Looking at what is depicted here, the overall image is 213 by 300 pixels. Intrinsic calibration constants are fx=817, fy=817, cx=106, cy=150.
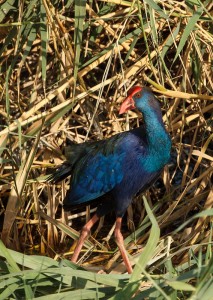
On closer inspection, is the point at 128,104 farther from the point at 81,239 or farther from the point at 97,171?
the point at 81,239

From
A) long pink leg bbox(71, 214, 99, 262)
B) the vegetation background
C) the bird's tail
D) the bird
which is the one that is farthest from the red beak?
long pink leg bbox(71, 214, 99, 262)

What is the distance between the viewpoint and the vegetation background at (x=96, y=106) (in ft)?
11.2

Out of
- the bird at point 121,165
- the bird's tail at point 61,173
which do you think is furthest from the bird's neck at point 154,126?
the bird's tail at point 61,173

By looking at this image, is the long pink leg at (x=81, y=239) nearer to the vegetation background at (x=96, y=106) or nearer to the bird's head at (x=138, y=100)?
the vegetation background at (x=96, y=106)

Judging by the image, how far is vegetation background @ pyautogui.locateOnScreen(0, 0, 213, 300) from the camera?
341 centimetres

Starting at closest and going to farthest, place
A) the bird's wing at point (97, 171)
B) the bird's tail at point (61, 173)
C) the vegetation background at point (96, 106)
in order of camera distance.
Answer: the vegetation background at point (96, 106)
the bird's wing at point (97, 171)
the bird's tail at point (61, 173)

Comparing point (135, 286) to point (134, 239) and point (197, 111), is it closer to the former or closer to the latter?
point (134, 239)

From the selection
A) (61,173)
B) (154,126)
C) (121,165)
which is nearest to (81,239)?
(61,173)

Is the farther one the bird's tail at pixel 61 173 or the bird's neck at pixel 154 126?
the bird's tail at pixel 61 173

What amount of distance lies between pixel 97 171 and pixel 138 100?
15.0 inches

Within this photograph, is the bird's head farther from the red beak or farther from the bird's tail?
the bird's tail

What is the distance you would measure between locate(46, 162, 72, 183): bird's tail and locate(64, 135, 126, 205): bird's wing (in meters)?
0.03

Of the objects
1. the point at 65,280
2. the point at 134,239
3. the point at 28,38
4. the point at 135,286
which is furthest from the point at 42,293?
the point at 28,38

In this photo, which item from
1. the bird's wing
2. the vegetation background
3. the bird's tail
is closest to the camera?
the vegetation background
